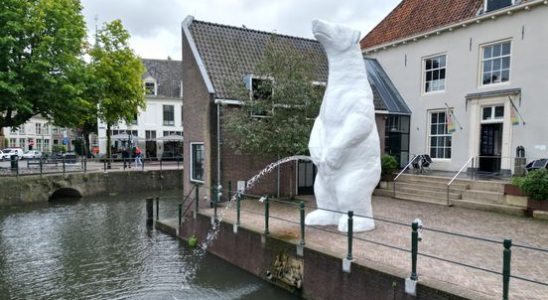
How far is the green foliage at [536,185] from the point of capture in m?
9.72

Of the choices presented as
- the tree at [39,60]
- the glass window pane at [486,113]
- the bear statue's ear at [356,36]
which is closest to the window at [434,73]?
the glass window pane at [486,113]

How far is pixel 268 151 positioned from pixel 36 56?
1278 cm

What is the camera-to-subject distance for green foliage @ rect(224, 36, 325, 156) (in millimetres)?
11516

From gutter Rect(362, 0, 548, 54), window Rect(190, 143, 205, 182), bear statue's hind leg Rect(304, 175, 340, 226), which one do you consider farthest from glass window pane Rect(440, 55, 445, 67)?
bear statue's hind leg Rect(304, 175, 340, 226)

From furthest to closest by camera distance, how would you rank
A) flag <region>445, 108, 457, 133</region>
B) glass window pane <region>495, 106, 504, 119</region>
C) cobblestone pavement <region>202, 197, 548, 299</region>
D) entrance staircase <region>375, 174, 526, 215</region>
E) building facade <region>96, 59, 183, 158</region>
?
1. building facade <region>96, 59, 183, 158</region>
2. flag <region>445, 108, 457, 133</region>
3. glass window pane <region>495, 106, 504, 119</region>
4. entrance staircase <region>375, 174, 526, 215</region>
5. cobblestone pavement <region>202, 197, 548, 299</region>

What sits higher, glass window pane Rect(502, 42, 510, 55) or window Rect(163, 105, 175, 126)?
glass window pane Rect(502, 42, 510, 55)

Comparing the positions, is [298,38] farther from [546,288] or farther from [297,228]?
[546,288]

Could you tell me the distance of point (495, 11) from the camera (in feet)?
46.8

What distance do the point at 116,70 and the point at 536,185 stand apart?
23.4 meters

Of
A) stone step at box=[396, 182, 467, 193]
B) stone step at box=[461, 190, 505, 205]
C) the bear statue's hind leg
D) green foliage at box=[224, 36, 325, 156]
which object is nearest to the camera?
the bear statue's hind leg

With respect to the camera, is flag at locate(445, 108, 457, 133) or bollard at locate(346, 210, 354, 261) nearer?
bollard at locate(346, 210, 354, 261)

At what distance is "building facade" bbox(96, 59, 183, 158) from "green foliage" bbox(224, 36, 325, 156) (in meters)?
25.7

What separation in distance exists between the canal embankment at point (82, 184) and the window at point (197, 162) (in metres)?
9.02

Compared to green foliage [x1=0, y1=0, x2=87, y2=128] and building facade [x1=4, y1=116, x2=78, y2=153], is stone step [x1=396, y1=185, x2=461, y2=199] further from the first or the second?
building facade [x1=4, y1=116, x2=78, y2=153]
